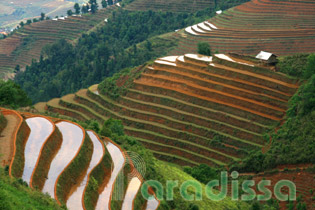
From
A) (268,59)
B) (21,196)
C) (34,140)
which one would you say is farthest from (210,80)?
(21,196)

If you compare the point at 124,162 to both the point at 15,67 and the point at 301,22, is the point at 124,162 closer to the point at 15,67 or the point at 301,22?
the point at 301,22

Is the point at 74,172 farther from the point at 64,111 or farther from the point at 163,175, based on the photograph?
the point at 64,111

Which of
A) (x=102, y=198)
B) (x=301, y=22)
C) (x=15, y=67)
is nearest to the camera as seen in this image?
(x=102, y=198)

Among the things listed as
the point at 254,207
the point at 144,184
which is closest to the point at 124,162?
the point at 144,184

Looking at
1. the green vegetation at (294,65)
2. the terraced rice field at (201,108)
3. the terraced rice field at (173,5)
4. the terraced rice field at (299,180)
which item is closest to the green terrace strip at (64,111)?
the terraced rice field at (201,108)

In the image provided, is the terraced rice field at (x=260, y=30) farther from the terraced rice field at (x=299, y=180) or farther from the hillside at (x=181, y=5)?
the terraced rice field at (x=299, y=180)

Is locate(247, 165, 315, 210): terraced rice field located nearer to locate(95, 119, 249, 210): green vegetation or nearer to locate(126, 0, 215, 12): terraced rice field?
locate(95, 119, 249, 210): green vegetation
